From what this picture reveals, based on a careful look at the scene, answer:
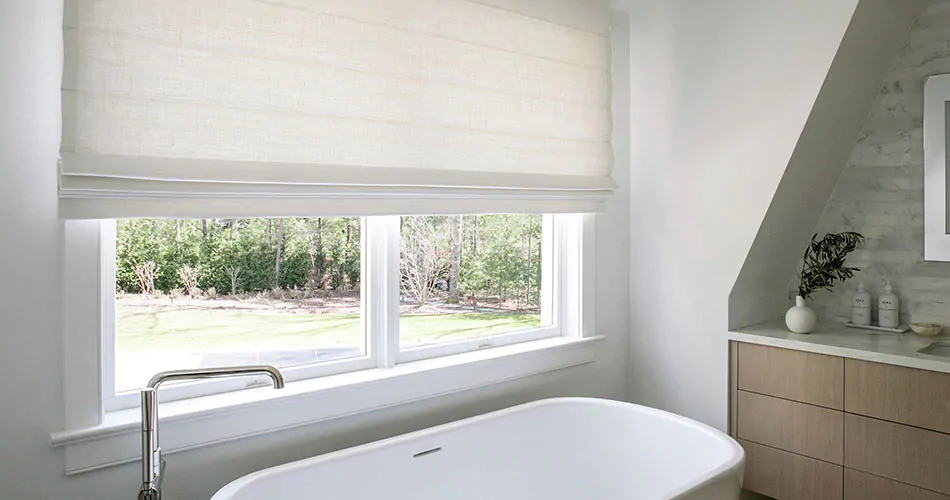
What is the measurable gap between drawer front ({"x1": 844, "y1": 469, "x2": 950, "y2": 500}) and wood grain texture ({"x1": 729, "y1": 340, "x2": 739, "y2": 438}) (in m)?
0.45

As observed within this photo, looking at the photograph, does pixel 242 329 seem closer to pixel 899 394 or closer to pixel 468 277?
pixel 468 277

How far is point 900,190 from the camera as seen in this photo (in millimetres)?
2863

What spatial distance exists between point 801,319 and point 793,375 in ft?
0.79

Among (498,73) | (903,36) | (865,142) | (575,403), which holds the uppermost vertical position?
(903,36)

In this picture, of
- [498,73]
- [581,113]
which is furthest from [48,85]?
[581,113]

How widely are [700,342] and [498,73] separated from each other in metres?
1.46

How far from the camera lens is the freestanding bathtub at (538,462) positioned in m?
2.01

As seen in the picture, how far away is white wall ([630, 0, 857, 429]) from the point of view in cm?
261

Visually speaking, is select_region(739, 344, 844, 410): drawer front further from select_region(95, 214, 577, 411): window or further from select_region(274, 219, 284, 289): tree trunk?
select_region(274, 219, 284, 289): tree trunk

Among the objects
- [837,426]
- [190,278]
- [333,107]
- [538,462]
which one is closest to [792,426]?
[837,426]

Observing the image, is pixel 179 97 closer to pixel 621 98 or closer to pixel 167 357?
pixel 167 357

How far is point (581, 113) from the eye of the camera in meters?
2.92

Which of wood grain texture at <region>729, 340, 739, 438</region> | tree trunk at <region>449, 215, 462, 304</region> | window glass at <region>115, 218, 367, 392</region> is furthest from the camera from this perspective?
wood grain texture at <region>729, 340, 739, 438</region>

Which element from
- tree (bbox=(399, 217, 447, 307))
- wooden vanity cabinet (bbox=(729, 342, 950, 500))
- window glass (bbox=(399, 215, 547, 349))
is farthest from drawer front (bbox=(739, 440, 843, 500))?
tree (bbox=(399, 217, 447, 307))
